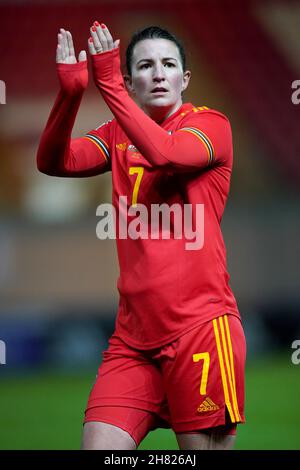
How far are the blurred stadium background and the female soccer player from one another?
3969mm

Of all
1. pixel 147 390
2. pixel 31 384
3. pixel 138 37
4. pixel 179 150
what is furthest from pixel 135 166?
pixel 31 384

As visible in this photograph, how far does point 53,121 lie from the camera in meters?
3.06

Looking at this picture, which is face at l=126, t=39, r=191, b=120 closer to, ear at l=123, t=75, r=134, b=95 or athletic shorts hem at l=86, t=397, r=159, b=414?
ear at l=123, t=75, r=134, b=95

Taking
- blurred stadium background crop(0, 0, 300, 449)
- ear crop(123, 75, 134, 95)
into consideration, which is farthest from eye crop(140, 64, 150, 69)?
blurred stadium background crop(0, 0, 300, 449)

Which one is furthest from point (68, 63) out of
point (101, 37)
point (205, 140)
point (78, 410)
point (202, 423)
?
point (78, 410)

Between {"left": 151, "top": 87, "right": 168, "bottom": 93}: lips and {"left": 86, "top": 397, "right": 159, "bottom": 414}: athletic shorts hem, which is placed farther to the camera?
{"left": 151, "top": 87, "right": 168, "bottom": 93}: lips

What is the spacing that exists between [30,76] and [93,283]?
185cm

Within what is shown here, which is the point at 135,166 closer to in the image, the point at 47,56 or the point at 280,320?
the point at 47,56

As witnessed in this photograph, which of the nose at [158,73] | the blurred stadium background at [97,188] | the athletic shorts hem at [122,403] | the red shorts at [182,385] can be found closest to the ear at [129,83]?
the nose at [158,73]

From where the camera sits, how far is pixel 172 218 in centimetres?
299

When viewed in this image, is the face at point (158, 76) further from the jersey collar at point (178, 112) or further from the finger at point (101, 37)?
the finger at point (101, 37)

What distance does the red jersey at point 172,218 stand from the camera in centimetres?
290

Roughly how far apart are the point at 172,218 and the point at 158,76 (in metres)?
0.49

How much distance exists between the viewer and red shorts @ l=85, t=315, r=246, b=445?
2.93 m
